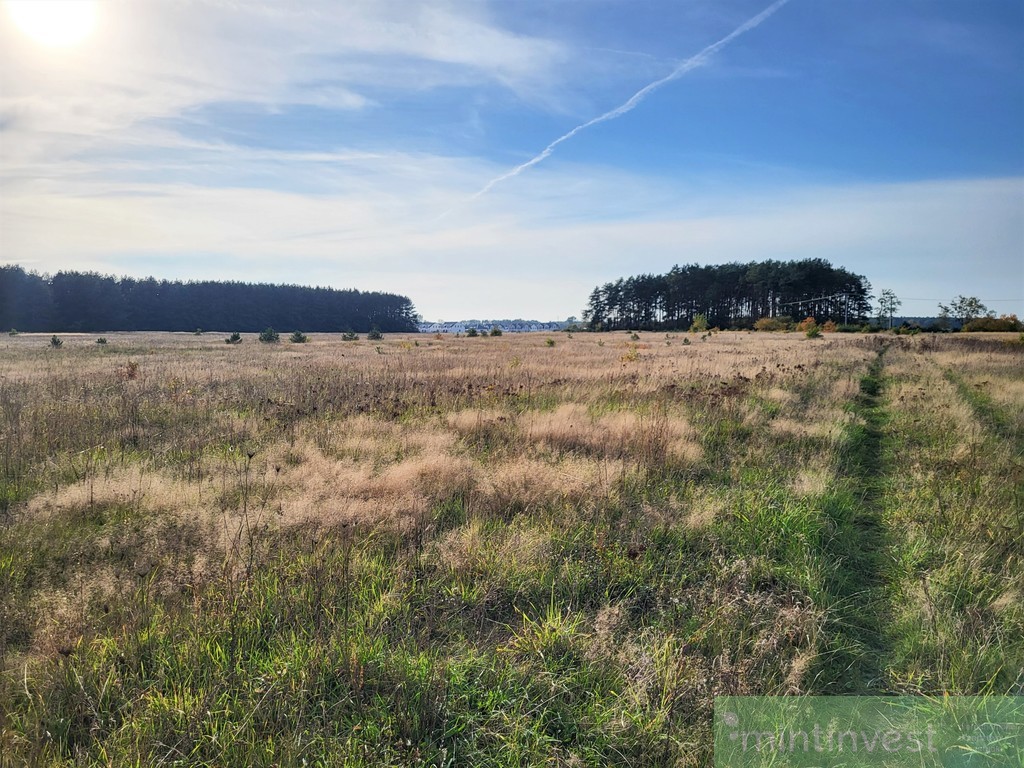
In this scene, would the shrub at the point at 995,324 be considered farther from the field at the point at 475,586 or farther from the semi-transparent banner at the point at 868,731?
the semi-transparent banner at the point at 868,731

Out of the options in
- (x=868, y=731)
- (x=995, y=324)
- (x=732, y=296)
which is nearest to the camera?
(x=868, y=731)

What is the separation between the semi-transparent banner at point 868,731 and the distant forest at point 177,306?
65.4m

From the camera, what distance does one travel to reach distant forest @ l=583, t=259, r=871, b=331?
8806 cm

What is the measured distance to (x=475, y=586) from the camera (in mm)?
3766

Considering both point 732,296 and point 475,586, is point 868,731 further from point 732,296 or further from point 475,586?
point 732,296

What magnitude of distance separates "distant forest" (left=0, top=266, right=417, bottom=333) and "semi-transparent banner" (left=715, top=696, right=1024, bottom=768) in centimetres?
6538

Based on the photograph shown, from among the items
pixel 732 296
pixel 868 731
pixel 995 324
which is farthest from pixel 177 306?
pixel 995 324

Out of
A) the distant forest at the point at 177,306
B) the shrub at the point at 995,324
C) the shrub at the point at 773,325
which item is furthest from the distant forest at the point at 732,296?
the distant forest at the point at 177,306

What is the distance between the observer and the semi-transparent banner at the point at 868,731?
245 centimetres

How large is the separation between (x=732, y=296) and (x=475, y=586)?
342ft

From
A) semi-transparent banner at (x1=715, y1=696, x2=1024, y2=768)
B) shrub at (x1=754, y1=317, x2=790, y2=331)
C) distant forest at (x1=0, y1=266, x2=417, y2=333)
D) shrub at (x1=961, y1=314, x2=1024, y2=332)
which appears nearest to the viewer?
semi-transparent banner at (x1=715, y1=696, x2=1024, y2=768)

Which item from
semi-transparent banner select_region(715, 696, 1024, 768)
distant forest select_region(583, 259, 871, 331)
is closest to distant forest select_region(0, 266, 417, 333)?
distant forest select_region(583, 259, 871, 331)

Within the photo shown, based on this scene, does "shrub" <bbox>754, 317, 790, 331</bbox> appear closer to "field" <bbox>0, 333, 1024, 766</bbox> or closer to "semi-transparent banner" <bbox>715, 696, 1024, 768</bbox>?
"field" <bbox>0, 333, 1024, 766</bbox>

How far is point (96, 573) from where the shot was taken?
12.4 ft
